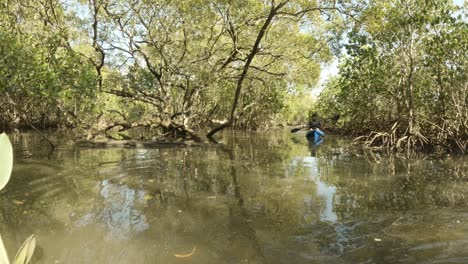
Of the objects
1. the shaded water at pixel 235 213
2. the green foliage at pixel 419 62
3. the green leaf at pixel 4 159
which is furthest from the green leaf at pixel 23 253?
the green foliage at pixel 419 62

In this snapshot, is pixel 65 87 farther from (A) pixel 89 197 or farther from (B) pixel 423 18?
(B) pixel 423 18

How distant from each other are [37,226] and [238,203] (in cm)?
244

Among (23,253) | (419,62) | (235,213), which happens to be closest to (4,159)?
(23,253)

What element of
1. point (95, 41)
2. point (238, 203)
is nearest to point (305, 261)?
point (238, 203)

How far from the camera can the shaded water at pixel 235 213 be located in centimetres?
334

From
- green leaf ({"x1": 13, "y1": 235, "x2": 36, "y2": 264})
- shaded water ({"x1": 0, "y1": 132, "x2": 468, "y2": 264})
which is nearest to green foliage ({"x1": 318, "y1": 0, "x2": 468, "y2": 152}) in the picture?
shaded water ({"x1": 0, "y1": 132, "x2": 468, "y2": 264})

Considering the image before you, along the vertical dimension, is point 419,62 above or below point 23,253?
above

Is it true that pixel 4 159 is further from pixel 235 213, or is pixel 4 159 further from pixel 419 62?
pixel 419 62

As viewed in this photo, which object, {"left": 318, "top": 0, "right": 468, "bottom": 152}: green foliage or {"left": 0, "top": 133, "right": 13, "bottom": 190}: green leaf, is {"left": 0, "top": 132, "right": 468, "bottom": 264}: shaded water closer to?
{"left": 0, "top": 133, "right": 13, "bottom": 190}: green leaf

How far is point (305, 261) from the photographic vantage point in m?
3.15

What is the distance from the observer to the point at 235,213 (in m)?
4.54

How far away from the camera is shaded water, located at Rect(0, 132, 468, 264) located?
3336mm

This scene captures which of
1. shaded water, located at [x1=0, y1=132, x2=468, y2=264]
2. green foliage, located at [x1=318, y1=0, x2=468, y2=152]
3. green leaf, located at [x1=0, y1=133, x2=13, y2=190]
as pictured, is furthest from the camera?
green foliage, located at [x1=318, y1=0, x2=468, y2=152]

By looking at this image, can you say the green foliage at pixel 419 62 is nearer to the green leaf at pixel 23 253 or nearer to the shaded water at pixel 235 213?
the shaded water at pixel 235 213
